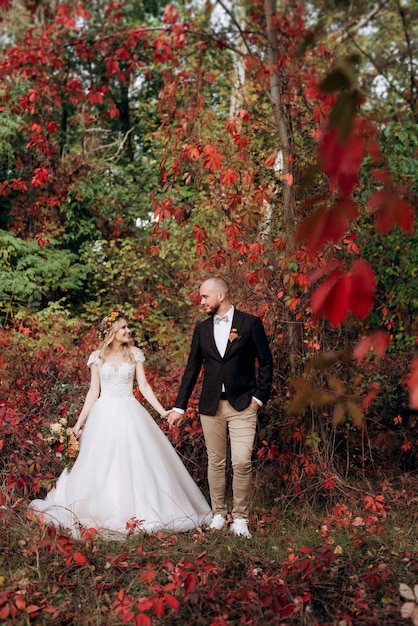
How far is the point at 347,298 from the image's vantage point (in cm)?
172

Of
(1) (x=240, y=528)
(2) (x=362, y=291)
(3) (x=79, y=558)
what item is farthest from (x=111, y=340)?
(2) (x=362, y=291)

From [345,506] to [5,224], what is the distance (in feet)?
37.3

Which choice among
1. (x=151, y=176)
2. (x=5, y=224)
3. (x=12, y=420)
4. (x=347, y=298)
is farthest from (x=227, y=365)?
(x=151, y=176)

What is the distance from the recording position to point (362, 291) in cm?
172

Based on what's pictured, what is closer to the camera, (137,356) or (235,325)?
(235,325)

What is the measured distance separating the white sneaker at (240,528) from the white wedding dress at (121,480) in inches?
14.7

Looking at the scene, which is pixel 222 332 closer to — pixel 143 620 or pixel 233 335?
pixel 233 335

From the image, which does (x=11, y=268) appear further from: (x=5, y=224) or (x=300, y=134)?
(x=300, y=134)

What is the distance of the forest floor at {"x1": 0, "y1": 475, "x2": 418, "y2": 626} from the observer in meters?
3.81

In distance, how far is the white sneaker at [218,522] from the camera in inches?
224

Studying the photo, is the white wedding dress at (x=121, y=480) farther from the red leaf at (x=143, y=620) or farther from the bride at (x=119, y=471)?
the red leaf at (x=143, y=620)

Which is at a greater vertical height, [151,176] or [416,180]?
[151,176]

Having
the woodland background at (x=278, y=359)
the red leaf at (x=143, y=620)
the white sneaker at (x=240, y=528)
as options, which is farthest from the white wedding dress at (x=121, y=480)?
the red leaf at (x=143, y=620)

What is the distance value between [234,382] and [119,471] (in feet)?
3.91
